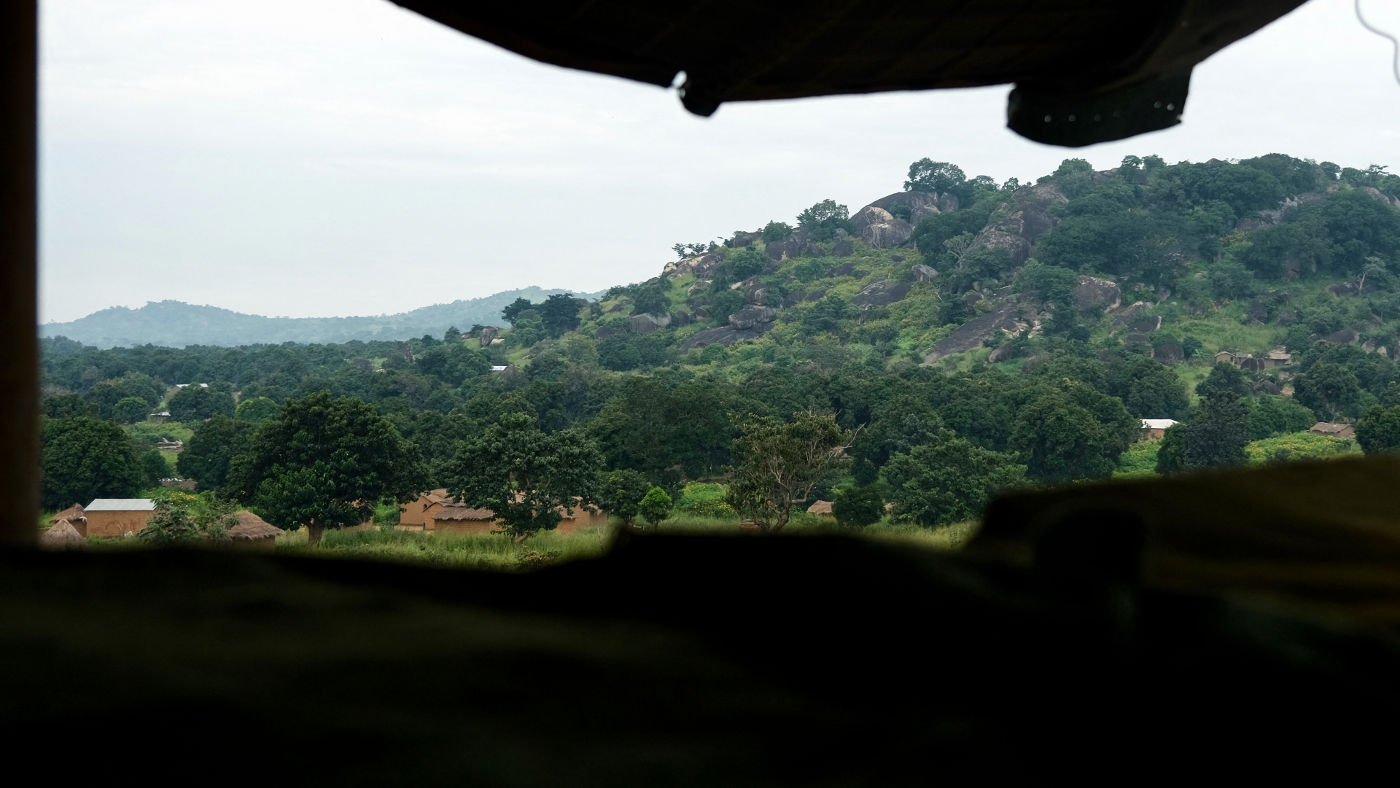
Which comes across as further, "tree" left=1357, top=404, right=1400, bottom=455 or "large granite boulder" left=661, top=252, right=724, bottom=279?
"large granite boulder" left=661, top=252, right=724, bottom=279

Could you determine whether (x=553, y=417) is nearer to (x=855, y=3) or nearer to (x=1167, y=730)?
(x=855, y=3)

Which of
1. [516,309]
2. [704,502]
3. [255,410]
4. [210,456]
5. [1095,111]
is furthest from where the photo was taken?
[516,309]

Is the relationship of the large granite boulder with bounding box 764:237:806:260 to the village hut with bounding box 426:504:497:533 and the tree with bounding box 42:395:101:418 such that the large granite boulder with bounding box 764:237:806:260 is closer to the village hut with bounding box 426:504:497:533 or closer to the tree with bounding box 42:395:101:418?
the tree with bounding box 42:395:101:418

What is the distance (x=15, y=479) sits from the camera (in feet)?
6.75

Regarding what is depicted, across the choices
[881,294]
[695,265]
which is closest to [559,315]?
[695,265]

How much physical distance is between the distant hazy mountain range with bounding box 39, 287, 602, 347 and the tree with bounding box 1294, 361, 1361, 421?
9110 cm

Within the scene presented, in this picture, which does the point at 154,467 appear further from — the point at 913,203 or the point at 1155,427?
the point at 913,203

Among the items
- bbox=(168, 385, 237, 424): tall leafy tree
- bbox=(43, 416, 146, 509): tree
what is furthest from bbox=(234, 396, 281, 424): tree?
bbox=(43, 416, 146, 509): tree

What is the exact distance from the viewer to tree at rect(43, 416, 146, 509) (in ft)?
75.6

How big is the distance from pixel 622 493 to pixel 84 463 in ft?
35.2

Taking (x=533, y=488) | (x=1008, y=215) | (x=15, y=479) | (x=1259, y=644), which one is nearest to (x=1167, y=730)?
(x=1259, y=644)

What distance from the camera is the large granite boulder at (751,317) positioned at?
152ft

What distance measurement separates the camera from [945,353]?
129ft

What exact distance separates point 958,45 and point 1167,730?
2.87 meters
